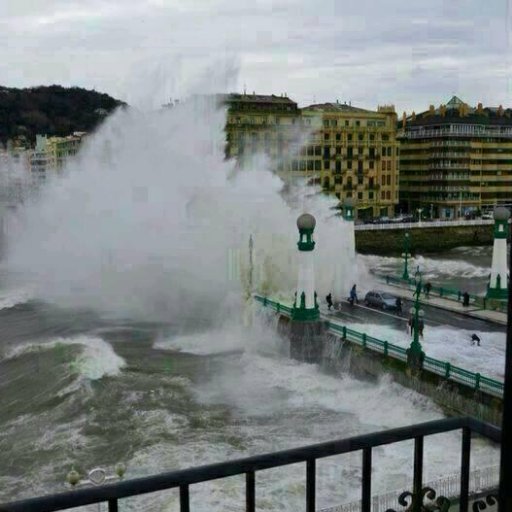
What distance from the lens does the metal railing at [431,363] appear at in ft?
34.6

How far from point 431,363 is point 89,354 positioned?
7069 mm

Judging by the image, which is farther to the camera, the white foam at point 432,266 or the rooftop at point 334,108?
the rooftop at point 334,108

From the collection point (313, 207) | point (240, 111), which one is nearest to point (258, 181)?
point (313, 207)

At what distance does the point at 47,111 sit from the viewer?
330ft

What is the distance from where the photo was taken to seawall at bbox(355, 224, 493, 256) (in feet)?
141

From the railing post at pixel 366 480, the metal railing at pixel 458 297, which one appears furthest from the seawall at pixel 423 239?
the railing post at pixel 366 480

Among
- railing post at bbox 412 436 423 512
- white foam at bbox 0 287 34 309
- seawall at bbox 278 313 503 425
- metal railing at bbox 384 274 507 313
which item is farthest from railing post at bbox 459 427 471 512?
white foam at bbox 0 287 34 309

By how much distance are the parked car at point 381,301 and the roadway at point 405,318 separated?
132mm

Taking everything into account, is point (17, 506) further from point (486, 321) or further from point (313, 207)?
point (313, 207)

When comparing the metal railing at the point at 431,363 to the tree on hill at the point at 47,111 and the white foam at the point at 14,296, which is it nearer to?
the white foam at the point at 14,296

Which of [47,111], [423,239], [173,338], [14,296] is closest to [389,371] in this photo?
[173,338]

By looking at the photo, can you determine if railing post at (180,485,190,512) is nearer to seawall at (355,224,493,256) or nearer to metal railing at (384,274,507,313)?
metal railing at (384,274,507,313)

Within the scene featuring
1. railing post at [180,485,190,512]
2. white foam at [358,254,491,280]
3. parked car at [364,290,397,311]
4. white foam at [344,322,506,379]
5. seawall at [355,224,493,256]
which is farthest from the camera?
seawall at [355,224,493,256]

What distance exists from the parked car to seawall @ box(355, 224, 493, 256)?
2461 cm
